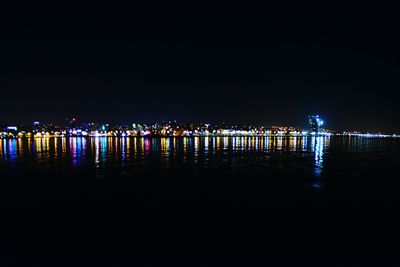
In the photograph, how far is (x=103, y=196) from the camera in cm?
1877

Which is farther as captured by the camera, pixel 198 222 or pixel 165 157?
pixel 165 157

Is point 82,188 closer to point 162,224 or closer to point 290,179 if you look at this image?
point 162,224

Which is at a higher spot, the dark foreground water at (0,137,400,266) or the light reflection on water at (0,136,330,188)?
the dark foreground water at (0,137,400,266)

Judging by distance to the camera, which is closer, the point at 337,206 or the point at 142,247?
the point at 142,247

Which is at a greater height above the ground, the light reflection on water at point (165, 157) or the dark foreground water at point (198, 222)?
the dark foreground water at point (198, 222)

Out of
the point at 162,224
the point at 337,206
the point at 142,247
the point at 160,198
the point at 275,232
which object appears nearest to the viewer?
the point at 142,247

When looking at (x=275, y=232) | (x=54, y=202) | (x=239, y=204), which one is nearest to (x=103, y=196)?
(x=54, y=202)

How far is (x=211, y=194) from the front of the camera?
19266mm

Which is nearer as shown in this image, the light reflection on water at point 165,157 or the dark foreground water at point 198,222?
the dark foreground water at point 198,222

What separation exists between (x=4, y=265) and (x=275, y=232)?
917 cm

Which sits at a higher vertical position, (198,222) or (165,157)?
(198,222)

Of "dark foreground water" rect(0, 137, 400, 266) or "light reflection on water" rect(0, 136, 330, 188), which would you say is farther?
"light reflection on water" rect(0, 136, 330, 188)

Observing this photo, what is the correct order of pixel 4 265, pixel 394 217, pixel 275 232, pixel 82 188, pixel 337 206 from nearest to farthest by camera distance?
pixel 4 265 < pixel 275 232 < pixel 394 217 < pixel 337 206 < pixel 82 188

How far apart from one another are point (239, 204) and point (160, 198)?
15.0 ft
